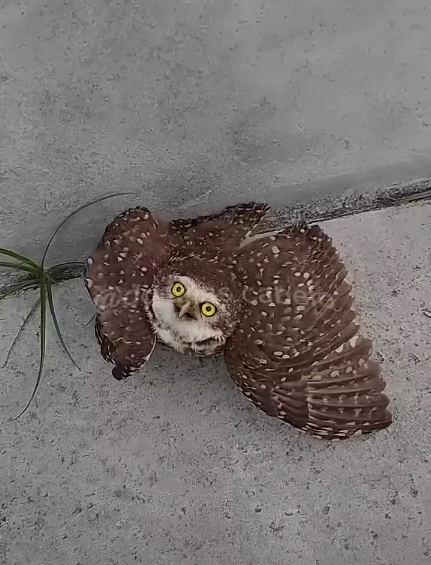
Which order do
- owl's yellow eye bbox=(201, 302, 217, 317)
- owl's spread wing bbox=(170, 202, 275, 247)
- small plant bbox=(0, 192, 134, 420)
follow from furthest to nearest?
small plant bbox=(0, 192, 134, 420) → owl's spread wing bbox=(170, 202, 275, 247) → owl's yellow eye bbox=(201, 302, 217, 317)

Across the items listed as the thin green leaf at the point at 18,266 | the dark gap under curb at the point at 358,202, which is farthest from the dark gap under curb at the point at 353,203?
the thin green leaf at the point at 18,266

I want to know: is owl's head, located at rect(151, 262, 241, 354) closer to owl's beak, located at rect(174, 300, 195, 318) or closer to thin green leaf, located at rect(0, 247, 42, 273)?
owl's beak, located at rect(174, 300, 195, 318)

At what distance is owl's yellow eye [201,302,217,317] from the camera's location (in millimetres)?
1453

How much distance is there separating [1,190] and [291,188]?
648 millimetres

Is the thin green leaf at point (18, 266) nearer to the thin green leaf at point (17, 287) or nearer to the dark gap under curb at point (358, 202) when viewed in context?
the thin green leaf at point (17, 287)

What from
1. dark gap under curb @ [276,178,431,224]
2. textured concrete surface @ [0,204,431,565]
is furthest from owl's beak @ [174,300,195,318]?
dark gap under curb @ [276,178,431,224]

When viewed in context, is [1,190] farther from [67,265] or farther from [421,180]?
[421,180]

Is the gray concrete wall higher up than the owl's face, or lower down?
higher up

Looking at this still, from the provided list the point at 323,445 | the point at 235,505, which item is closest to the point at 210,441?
the point at 235,505

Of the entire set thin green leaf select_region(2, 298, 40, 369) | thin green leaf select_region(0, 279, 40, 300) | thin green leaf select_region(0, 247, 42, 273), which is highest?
thin green leaf select_region(0, 247, 42, 273)

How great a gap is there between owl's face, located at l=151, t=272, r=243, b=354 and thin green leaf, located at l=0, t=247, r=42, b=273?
0.33m

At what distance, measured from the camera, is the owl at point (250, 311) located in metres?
1.46

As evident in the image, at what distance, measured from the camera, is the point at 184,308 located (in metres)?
1.46

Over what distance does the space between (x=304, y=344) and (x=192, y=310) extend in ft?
0.78
